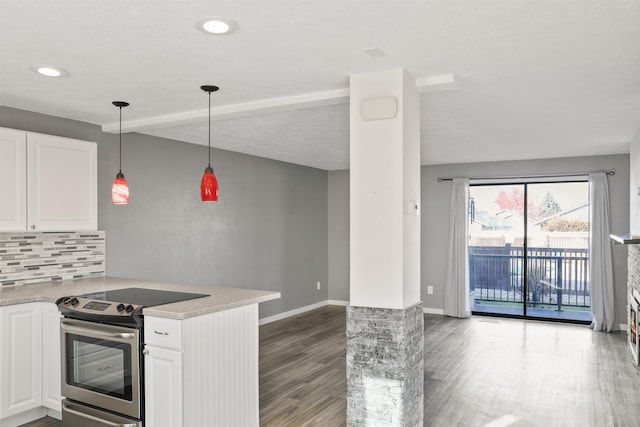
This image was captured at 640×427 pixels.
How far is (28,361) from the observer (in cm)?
342

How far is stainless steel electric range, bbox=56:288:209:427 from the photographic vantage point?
2.87 meters

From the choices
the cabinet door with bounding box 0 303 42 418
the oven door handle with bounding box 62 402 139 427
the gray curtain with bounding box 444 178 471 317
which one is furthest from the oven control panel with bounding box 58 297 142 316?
the gray curtain with bounding box 444 178 471 317

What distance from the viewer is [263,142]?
18.3 feet

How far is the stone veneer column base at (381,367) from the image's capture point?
116 inches

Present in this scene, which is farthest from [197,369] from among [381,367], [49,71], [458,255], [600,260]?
[600,260]

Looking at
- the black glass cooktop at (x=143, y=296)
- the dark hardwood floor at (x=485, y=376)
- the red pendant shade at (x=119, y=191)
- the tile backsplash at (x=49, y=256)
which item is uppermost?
the red pendant shade at (x=119, y=191)

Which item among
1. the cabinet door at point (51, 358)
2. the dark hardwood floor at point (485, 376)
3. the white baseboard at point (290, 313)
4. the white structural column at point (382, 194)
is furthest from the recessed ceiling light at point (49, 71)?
the white baseboard at point (290, 313)

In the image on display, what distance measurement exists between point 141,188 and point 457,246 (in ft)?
15.5

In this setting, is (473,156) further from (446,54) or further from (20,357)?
(20,357)

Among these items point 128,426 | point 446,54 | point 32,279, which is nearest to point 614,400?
point 446,54

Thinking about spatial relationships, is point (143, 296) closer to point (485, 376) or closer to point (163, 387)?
point (163, 387)

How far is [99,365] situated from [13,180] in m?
1.56

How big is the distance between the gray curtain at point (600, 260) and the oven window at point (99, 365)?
20.1 ft

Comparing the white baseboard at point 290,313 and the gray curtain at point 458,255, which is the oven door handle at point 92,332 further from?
the gray curtain at point 458,255
